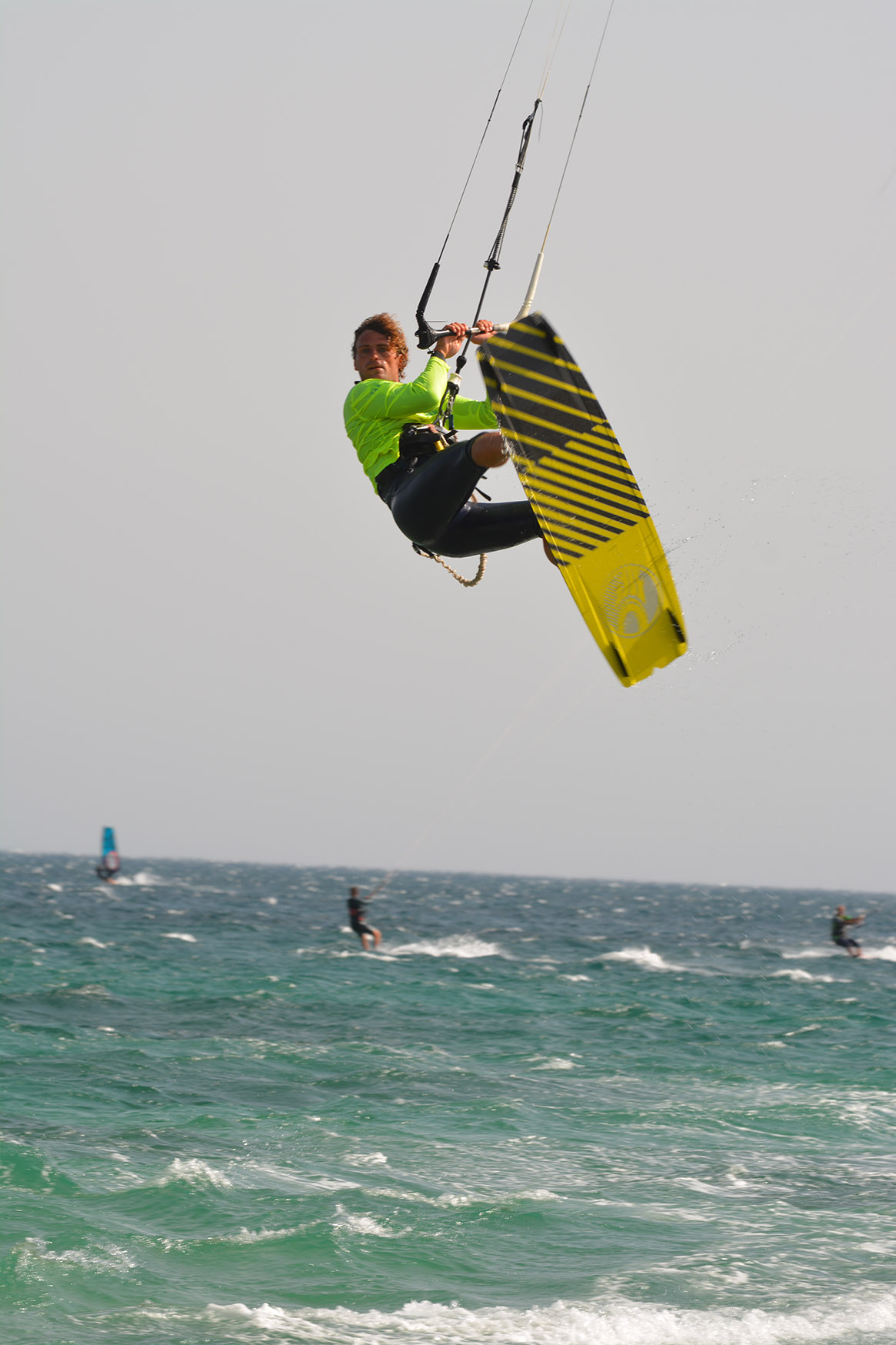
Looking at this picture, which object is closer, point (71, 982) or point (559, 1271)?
point (559, 1271)

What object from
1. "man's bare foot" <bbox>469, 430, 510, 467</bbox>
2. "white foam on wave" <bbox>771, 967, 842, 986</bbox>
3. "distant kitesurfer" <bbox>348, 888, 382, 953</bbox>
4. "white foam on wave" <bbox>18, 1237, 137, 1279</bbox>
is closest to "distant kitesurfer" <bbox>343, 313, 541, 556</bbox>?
"man's bare foot" <bbox>469, 430, 510, 467</bbox>

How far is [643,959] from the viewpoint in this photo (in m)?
36.4

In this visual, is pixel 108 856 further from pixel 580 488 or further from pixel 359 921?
pixel 580 488

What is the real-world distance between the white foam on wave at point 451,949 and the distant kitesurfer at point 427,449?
28833mm

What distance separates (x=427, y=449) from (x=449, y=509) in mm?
423

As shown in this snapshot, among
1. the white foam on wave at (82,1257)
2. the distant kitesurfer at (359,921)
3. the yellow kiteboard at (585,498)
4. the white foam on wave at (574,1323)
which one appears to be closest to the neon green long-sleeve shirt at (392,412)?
the yellow kiteboard at (585,498)

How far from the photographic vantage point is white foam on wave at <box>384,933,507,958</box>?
3459 cm

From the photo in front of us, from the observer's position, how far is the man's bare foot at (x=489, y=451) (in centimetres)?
552

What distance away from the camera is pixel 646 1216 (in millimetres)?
10969

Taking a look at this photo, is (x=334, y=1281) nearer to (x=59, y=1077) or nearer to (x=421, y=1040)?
(x=59, y=1077)

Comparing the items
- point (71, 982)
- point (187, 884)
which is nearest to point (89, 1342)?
point (71, 982)

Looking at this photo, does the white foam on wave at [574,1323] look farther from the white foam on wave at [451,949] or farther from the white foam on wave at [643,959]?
the white foam on wave at [451,949]

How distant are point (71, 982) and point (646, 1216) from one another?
52.0 feet

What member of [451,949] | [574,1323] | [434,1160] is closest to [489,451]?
[574,1323]
